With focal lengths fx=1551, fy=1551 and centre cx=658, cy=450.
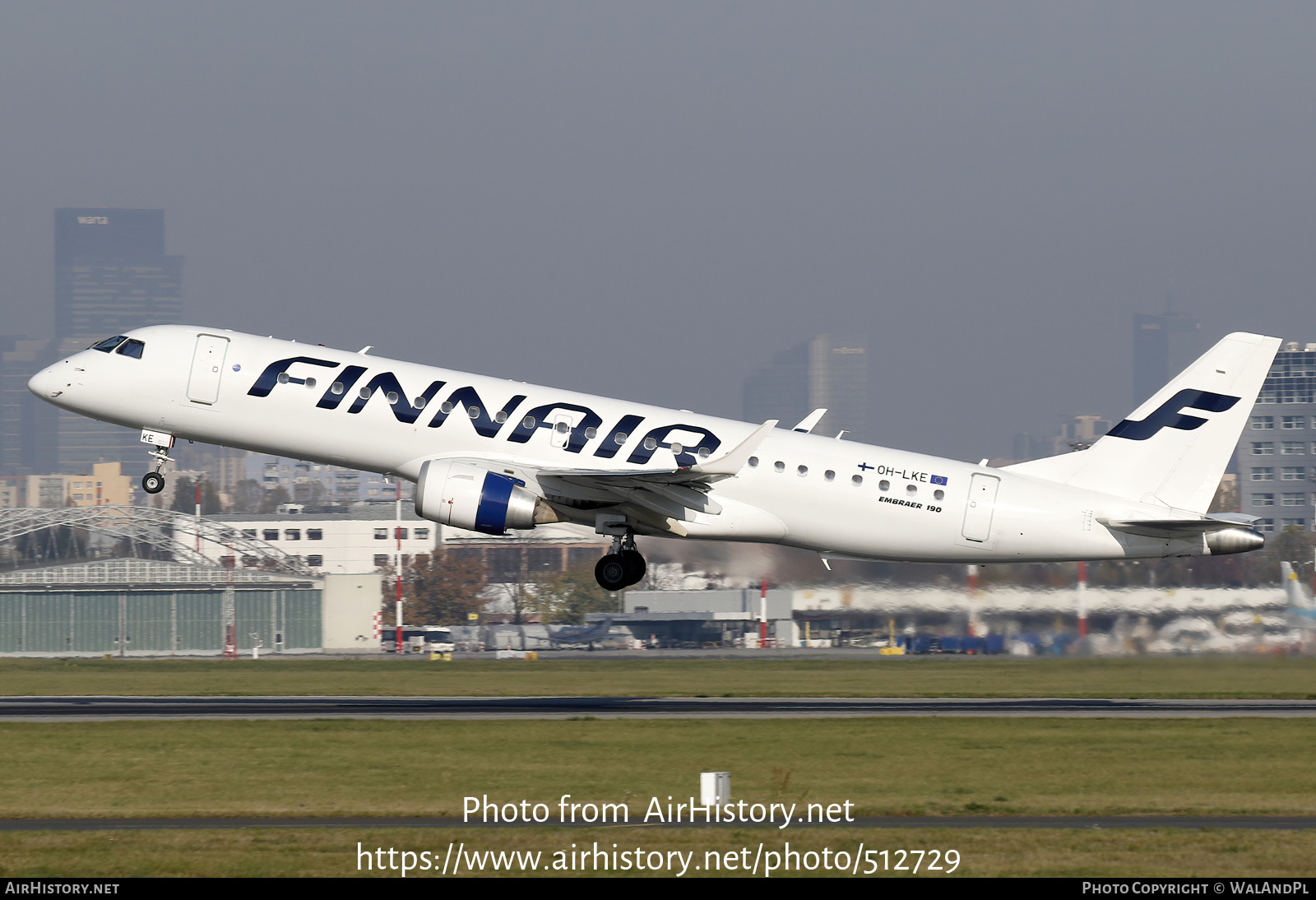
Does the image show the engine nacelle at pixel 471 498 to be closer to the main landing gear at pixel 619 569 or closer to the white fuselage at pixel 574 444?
the white fuselage at pixel 574 444

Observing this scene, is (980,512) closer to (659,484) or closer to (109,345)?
(659,484)

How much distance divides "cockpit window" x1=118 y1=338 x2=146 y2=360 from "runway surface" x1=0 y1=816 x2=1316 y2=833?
50.6 ft

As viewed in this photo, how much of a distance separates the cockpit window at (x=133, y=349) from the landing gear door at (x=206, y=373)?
1466 mm

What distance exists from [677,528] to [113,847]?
18.0m

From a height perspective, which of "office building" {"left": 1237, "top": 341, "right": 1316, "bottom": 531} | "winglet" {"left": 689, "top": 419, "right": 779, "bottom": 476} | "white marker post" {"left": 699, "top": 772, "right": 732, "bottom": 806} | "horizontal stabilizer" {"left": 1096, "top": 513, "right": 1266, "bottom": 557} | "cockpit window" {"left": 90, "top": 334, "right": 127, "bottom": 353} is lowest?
"white marker post" {"left": 699, "top": 772, "right": 732, "bottom": 806}

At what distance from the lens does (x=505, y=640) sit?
8950cm

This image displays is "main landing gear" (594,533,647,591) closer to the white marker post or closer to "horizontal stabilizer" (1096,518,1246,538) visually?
"horizontal stabilizer" (1096,518,1246,538)

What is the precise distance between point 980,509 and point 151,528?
3267 inches

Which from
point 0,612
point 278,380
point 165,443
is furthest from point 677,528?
point 0,612

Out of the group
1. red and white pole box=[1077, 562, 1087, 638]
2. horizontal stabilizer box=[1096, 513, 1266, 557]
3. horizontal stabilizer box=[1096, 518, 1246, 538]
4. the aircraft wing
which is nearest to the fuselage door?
horizontal stabilizer box=[1096, 518, 1246, 538]

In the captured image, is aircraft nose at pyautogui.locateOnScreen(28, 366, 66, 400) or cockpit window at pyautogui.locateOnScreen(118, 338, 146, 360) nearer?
cockpit window at pyautogui.locateOnScreen(118, 338, 146, 360)

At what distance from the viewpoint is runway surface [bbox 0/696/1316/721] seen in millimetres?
36406

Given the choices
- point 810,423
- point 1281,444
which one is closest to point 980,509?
point 810,423

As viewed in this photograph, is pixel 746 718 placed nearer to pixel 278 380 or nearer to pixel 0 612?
pixel 278 380
